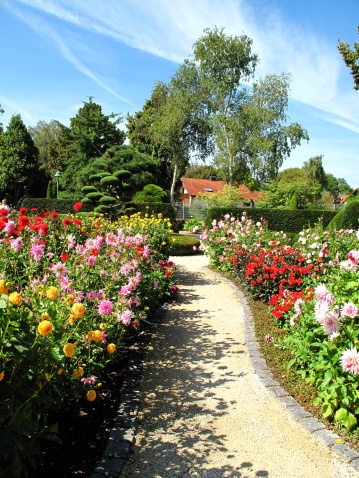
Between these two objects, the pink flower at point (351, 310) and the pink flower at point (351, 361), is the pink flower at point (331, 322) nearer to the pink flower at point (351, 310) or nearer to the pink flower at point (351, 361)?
the pink flower at point (351, 310)

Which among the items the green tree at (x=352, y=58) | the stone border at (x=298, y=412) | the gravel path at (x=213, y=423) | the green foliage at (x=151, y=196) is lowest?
the gravel path at (x=213, y=423)

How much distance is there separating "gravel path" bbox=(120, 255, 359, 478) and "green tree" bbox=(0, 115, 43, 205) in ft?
80.1

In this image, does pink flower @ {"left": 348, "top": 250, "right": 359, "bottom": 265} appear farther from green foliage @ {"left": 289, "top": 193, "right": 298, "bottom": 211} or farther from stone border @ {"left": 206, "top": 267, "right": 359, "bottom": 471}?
green foliage @ {"left": 289, "top": 193, "right": 298, "bottom": 211}

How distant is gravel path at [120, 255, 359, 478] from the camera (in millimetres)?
2162

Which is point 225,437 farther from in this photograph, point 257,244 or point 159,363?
point 257,244

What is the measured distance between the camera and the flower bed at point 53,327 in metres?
1.42

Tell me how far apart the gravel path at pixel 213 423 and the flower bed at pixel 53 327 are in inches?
18.8

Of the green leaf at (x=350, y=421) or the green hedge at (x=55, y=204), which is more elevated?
the green hedge at (x=55, y=204)

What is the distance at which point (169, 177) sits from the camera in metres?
28.7

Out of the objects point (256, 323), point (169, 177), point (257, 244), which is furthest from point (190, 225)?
point (256, 323)

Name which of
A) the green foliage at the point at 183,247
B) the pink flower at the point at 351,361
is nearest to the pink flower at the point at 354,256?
the pink flower at the point at 351,361

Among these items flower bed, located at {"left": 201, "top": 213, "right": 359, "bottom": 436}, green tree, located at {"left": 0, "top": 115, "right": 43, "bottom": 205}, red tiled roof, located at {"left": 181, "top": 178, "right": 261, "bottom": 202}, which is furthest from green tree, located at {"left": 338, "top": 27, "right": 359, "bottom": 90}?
red tiled roof, located at {"left": 181, "top": 178, "right": 261, "bottom": 202}

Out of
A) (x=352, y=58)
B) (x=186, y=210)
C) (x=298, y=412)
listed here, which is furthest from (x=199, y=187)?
(x=298, y=412)

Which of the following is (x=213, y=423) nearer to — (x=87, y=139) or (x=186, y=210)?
(x=87, y=139)
